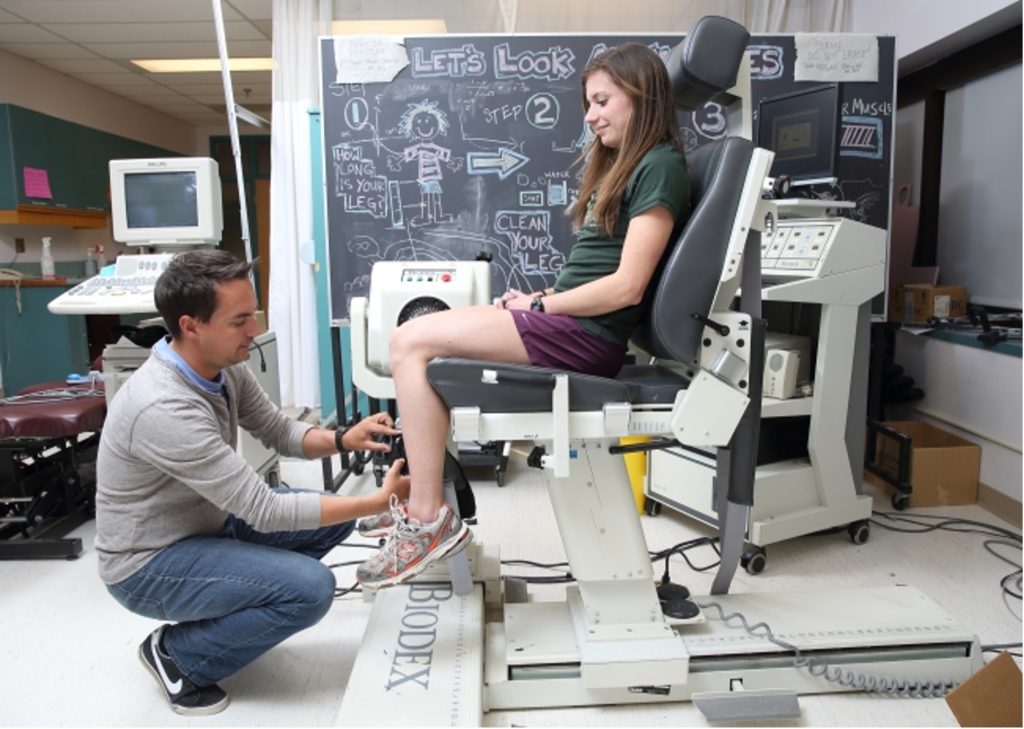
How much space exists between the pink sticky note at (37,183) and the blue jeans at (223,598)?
4.71 m

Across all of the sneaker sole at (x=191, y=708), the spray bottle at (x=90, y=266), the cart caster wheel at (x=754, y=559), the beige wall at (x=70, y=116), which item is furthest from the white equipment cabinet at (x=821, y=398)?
the beige wall at (x=70, y=116)

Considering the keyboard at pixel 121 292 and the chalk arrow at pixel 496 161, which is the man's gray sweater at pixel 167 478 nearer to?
the keyboard at pixel 121 292

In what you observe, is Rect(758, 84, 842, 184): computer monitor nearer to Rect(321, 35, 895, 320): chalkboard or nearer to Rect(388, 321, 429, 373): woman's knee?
Rect(321, 35, 895, 320): chalkboard

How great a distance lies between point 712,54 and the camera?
1.55 m

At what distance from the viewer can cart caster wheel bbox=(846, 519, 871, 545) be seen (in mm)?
2578

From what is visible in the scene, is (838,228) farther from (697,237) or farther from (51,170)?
(51,170)

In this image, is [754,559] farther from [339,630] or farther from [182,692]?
[182,692]

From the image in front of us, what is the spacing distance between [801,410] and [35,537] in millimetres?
2661

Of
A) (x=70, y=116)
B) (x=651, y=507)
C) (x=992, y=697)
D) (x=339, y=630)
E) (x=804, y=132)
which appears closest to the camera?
(x=992, y=697)

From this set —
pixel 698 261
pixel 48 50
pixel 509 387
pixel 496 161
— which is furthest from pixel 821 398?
pixel 48 50

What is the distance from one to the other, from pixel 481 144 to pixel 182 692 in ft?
8.26

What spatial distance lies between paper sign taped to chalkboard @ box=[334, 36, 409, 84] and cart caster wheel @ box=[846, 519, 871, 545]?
8.61 feet

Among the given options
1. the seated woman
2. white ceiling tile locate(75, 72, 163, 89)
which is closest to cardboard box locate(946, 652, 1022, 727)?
the seated woman

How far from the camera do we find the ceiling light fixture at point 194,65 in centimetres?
586
